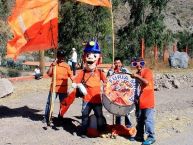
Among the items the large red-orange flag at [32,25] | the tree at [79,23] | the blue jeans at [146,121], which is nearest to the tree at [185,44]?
the tree at [79,23]

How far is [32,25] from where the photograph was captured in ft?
39.2

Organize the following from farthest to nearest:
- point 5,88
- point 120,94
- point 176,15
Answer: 1. point 176,15
2. point 5,88
3. point 120,94

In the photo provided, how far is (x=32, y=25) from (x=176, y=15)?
44.6 m

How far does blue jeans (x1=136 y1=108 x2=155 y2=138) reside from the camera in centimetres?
1070

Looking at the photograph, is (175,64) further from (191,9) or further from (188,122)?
(191,9)

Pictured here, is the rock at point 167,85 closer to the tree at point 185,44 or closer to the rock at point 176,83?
the rock at point 176,83

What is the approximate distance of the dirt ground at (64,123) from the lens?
1106 cm

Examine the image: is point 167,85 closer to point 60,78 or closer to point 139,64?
point 60,78

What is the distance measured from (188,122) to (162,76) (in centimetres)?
857

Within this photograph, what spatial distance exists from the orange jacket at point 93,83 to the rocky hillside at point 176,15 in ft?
126

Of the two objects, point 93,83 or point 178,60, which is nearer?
point 93,83

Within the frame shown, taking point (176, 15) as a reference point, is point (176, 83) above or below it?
below

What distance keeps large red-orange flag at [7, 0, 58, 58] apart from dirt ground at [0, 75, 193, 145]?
1715mm

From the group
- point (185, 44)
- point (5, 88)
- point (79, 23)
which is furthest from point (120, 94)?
point (185, 44)
